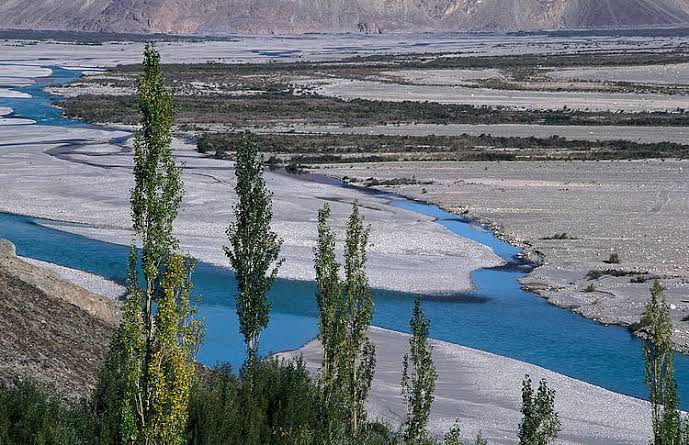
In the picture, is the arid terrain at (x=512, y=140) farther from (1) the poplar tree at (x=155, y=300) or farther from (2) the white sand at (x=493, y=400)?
(1) the poplar tree at (x=155, y=300)

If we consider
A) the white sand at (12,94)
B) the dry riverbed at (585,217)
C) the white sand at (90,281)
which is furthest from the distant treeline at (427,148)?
the white sand at (12,94)

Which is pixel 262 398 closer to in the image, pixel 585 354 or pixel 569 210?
pixel 585 354

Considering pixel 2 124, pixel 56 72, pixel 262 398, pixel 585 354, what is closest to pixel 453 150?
pixel 2 124

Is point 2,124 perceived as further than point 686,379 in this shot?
Yes

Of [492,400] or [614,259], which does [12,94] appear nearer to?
[614,259]

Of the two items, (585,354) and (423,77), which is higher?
(423,77)

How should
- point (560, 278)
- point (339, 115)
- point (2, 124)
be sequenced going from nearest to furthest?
1. point (560, 278)
2. point (2, 124)
3. point (339, 115)
